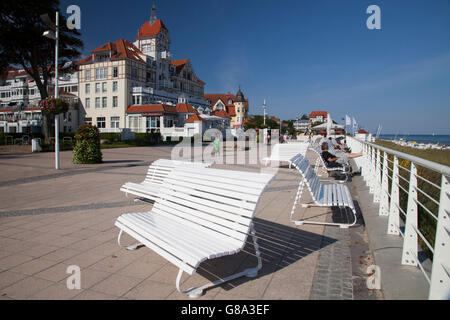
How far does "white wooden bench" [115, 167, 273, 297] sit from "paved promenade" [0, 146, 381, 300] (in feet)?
0.93

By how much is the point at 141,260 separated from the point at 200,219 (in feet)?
3.01

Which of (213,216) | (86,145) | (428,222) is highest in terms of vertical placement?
(86,145)

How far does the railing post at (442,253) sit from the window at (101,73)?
47142mm

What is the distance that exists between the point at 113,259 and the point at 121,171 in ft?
→ 26.7

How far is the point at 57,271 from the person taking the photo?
323cm

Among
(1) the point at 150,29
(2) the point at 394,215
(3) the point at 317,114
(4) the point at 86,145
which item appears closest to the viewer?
(2) the point at 394,215

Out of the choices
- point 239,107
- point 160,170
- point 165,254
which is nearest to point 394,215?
point 165,254

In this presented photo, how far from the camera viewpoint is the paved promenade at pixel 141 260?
2.85m

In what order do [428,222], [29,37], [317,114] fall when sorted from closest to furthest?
[428,222]
[29,37]
[317,114]

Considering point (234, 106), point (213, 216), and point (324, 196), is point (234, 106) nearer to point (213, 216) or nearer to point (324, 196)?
point (324, 196)

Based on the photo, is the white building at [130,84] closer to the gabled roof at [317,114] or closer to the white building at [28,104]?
the white building at [28,104]

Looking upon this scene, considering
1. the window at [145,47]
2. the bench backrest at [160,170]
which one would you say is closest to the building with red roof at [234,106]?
the window at [145,47]

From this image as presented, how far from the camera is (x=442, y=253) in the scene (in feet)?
6.77
